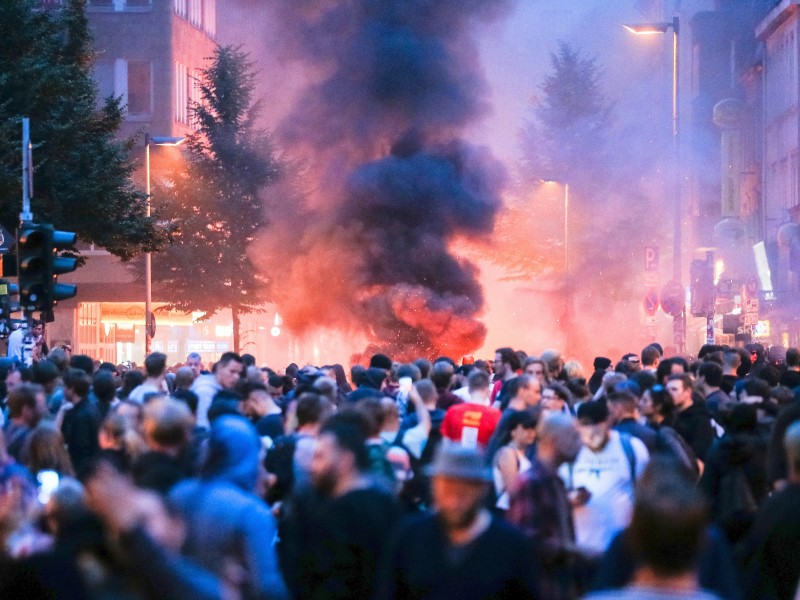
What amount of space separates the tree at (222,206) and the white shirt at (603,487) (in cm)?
3352

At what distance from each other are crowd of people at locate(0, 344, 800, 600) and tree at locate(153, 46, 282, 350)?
101 feet

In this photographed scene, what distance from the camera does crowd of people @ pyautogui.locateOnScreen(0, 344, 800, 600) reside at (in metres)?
4.68

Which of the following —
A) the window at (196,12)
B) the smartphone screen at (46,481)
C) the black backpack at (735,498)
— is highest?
the window at (196,12)

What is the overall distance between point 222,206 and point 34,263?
27876 millimetres

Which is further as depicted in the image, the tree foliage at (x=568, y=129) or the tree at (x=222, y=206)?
the tree foliage at (x=568, y=129)

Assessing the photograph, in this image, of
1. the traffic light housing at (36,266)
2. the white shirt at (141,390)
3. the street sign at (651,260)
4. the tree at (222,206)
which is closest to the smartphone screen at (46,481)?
the white shirt at (141,390)

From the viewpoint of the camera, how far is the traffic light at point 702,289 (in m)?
26.0

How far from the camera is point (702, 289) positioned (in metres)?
26.2

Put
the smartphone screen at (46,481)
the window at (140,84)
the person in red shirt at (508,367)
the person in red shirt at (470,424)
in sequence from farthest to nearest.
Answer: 1. the window at (140,84)
2. the person in red shirt at (508,367)
3. the person in red shirt at (470,424)
4. the smartphone screen at (46,481)

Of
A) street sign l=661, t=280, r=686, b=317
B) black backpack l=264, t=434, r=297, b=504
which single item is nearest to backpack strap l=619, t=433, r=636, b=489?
black backpack l=264, t=434, r=297, b=504

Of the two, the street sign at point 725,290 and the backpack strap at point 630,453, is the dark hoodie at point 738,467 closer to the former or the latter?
the backpack strap at point 630,453

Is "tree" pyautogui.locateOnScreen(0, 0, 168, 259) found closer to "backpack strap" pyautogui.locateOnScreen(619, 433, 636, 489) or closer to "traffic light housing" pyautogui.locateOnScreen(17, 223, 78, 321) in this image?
"traffic light housing" pyautogui.locateOnScreen(17, 223, 78, 321)

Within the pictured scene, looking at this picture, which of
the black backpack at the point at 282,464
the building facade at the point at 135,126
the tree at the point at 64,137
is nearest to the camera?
the black backpack at the point at 282,464

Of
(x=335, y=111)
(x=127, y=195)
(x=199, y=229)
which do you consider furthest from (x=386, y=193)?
(x=199, y=229)
